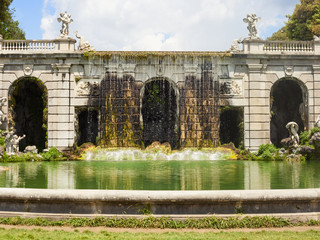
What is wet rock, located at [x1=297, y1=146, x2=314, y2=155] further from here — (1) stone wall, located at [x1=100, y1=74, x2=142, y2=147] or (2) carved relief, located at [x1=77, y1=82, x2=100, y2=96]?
(2) carved relief, located at [x1=77, y1=82, x2=100, y2=96]

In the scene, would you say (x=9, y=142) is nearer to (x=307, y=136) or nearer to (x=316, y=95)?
(x=307, y=136)

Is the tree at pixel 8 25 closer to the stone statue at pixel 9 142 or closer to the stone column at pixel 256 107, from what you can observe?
the stone statue at pixel 9 142

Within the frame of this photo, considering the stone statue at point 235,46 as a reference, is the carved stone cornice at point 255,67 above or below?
below

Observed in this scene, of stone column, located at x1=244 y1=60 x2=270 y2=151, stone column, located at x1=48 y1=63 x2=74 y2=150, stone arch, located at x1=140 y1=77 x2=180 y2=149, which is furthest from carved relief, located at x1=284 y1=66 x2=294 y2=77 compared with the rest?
stone column, located at x1=48 y1=63 x2=74 y2=150

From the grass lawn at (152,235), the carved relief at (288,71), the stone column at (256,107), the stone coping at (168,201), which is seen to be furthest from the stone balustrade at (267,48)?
the grass lawn at (152,235)

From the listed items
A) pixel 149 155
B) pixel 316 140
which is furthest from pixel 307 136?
pixel 149 155

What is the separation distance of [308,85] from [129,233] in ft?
75.3

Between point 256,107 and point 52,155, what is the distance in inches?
576

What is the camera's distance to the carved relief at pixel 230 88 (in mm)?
25516

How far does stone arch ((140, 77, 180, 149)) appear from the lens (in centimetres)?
2745

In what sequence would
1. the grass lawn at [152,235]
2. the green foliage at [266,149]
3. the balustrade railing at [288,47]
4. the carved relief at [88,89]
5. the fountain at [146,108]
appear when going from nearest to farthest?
the grass lawn at [152,235], the green foliage at [266,149], the fountain at [146,108], the carved relief at [88,89], the balustrade railing at [288,47]

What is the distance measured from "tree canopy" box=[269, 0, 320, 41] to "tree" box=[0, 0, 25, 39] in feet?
95.4

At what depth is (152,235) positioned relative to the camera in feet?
20.9

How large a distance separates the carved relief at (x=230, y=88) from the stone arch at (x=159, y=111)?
12.1ft
